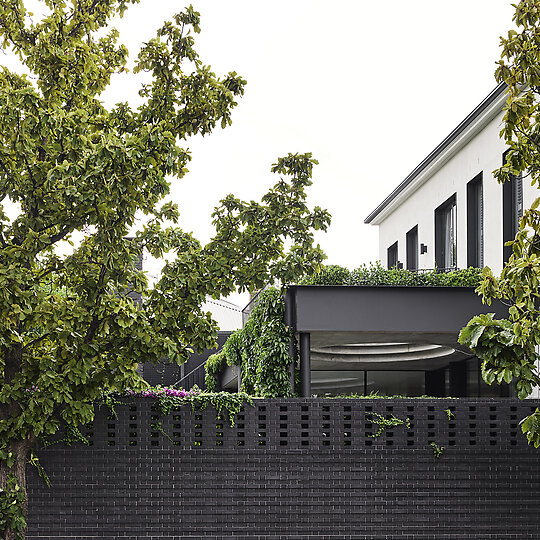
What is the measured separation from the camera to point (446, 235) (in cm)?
2038

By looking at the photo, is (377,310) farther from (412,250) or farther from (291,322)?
(412,250)

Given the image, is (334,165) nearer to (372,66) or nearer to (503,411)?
(372,66)

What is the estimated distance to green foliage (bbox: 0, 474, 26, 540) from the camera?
34.2ft

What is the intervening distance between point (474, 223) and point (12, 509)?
1133cm

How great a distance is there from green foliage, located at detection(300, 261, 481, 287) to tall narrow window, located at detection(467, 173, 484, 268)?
392 cm

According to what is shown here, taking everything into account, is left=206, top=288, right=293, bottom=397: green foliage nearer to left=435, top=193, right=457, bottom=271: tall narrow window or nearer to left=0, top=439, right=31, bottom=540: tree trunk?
left=0, top=439, right=31, bottom=540: tree trunk

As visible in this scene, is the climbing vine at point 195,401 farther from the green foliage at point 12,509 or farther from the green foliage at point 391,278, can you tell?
the green foliage at point 391,278

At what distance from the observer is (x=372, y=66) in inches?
748

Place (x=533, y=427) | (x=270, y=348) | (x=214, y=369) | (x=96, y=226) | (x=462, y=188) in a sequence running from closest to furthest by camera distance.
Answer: (x=533, y=427) < (x=96, y=226) < (x=270, y=348) < (x=462, y=188) < (x=214, y=369)

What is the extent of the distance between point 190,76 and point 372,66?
30.1 ft

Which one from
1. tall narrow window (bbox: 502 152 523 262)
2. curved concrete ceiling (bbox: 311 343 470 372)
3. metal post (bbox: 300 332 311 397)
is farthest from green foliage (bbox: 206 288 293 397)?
tall narrow window (bbox: 502 152 523 262)

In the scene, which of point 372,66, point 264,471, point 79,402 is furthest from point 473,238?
point 79,402

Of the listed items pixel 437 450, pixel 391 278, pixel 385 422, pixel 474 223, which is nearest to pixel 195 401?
pixel 385 422

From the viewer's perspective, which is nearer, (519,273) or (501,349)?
(519,273)
